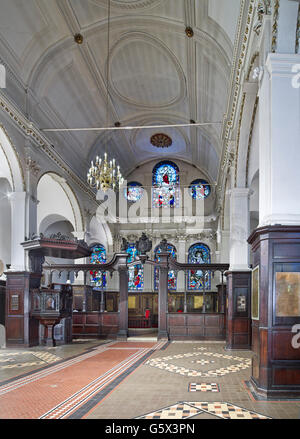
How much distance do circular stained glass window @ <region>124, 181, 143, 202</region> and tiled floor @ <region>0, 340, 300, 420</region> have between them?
53.3 feet

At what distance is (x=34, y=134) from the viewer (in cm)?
1472

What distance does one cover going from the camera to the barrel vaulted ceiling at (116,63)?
12625 mm

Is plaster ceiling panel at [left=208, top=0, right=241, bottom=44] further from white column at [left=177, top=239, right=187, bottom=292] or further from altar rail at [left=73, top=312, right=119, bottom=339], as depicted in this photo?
white column at [left=177, top=239, right=187, bottom=292]

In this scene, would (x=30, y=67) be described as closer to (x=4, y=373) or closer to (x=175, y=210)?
(x=4, y=373)

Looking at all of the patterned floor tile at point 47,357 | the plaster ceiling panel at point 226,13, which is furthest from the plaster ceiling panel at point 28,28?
the patterned floor tile at point 47,357

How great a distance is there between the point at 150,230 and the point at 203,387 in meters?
19.5

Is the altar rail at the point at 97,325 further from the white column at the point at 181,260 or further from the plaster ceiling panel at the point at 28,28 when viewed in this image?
the white column at the point at 181,260

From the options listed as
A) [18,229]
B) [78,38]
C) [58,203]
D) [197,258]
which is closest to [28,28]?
[78,38]

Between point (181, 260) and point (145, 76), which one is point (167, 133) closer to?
point (145, 76)

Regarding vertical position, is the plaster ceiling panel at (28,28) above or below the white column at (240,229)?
above

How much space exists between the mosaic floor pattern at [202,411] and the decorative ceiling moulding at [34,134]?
31.6ft

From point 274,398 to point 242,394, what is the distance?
0.52 m

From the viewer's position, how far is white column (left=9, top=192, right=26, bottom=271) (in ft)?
45.0

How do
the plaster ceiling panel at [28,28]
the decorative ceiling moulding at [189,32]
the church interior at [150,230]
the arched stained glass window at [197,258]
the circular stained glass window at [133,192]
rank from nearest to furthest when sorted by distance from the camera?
the church interior at [150,230], the plaster ceiling panel at [28,28], the decorative ceiling moulding at [189,32], the arched stained glass window at [197,258], the circular stained glass window at [133,192]
